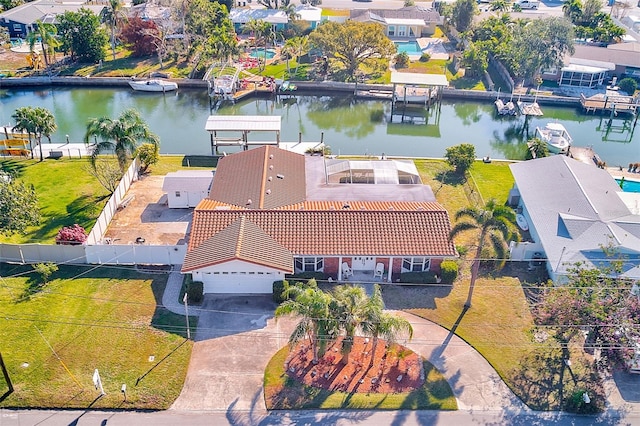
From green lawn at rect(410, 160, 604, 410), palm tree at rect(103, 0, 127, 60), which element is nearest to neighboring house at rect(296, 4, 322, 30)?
palm tree at rect(103, 0, 127, 60)

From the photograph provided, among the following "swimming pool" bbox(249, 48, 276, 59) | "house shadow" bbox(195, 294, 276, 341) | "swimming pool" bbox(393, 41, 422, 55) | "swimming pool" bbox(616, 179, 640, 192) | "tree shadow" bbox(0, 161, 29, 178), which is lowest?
"house shadow" bbox(195, 294, 276, 341)

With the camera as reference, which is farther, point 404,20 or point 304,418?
point 404,20

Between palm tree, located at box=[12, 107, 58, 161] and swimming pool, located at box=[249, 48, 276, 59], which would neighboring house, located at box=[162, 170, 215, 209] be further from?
swimming pool, located at box=[249, 48, 276, 59]

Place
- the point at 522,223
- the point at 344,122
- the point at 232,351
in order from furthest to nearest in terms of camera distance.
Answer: the point at 344,122 < the point at 522,223 < the point at 232,351

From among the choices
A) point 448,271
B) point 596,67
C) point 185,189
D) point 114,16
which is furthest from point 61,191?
point 596,67

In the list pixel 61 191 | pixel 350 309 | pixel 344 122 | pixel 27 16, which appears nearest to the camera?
pixel 350 309

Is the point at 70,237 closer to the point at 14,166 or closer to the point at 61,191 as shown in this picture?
the point at 61,191

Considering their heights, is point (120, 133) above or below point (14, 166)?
above
